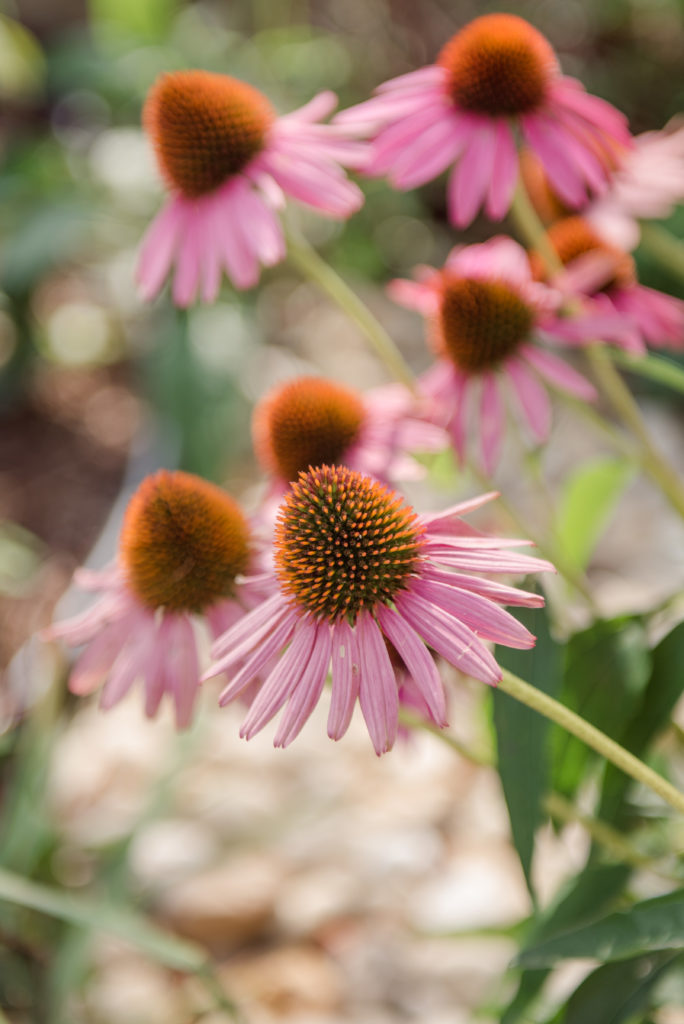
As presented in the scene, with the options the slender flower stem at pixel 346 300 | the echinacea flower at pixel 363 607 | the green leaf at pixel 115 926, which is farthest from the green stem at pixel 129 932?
the slender flower stem at pixel 346 300

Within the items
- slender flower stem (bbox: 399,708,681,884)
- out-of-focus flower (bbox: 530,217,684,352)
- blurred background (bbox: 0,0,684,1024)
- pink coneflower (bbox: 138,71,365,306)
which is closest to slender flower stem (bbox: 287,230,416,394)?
pink coneflower (bbox: 138,71,365,306)

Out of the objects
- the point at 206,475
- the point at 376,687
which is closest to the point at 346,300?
the point at 376,687

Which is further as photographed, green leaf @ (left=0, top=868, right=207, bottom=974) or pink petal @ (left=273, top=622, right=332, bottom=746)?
green leaf @ (left=0, top=868, right=207, bottom=974)

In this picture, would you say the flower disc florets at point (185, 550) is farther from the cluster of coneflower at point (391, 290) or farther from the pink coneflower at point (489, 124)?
the pink coneflower at point (489, 124)

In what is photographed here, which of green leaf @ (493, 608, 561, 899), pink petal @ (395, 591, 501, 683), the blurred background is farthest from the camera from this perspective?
the blurred background

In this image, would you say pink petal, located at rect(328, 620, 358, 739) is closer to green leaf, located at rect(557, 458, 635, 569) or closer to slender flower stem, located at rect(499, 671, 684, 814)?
slender flower stem, located at rect(499, 671, 684, 814)

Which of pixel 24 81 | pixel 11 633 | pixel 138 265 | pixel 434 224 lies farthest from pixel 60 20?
pixel 138 265
